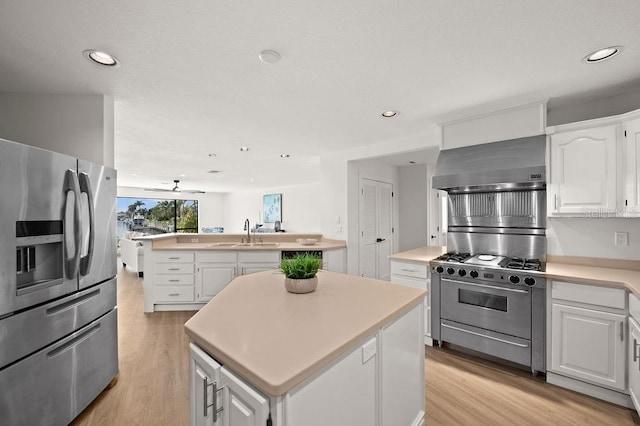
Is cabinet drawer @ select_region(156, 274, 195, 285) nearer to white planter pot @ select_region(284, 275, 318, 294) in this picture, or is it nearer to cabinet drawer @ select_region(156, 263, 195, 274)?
cabinet drawer @ select_region(156, 263, 195, 274)

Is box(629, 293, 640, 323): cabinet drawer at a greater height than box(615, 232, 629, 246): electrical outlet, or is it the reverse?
box(615, 232, 629, 246): electrical outlet

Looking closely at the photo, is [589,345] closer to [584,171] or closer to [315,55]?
[584,171]

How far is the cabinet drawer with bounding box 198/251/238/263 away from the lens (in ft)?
13.6

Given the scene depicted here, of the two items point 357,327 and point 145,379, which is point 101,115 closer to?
point 145,379

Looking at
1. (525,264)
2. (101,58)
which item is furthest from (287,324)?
(525,264)

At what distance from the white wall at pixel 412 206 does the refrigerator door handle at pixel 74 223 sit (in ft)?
15.8

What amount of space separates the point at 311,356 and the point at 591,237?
2.95 m

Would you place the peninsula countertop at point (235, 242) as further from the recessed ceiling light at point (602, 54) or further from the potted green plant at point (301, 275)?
the recessed ceiling light at point (602, 54)

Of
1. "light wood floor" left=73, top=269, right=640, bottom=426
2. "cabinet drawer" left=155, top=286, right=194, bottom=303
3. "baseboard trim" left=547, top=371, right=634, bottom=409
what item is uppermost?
"cabinet drawer" left=155, top=286, right=194, bottom=303

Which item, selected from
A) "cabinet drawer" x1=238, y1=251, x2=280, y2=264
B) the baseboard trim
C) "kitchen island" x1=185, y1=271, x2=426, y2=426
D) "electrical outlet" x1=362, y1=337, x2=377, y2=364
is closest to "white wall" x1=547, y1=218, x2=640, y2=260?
the baseboard trim

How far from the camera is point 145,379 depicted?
2.34 meters

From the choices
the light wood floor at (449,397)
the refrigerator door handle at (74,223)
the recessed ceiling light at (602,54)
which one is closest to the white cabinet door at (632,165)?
the recessed ceiling light at (602,54)

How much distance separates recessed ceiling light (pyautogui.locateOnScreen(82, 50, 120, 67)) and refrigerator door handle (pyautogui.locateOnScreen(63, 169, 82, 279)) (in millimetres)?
745

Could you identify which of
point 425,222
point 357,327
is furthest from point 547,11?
point 425,222
